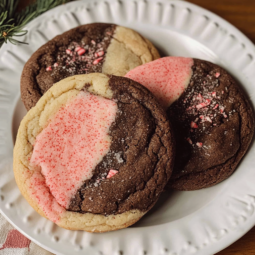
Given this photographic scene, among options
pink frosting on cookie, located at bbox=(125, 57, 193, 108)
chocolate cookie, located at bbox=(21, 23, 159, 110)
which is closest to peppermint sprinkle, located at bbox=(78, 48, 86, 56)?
chocolate cookie, located at bbox=(21, 23, 159, 110)

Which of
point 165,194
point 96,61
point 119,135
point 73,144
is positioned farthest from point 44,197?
point 96,61

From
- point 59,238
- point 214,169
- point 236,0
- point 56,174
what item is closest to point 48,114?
point 56,174

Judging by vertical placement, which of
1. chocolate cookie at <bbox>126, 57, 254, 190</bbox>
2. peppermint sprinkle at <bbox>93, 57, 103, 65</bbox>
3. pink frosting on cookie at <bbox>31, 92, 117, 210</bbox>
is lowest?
pink frosting on cookie at <bbox>31, 92, 117, 210</bbox>

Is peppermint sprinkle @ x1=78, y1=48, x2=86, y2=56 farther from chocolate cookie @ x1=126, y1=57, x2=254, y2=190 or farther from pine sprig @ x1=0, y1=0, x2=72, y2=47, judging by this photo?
pine sprig @ x1=0, y1=0, x2=72, y2=47

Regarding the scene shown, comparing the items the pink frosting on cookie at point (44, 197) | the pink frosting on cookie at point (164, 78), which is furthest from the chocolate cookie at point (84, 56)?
the pink frosting on cookie at point (44, 197)

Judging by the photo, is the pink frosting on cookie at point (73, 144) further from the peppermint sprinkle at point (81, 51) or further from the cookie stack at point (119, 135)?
the peppermint sprinkle at point (81, 51)

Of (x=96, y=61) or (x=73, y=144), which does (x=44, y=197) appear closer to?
(x=73, y=144)

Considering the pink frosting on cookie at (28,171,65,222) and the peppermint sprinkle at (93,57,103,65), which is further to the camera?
the peppermint sprinkle at (93,57,103,65)
